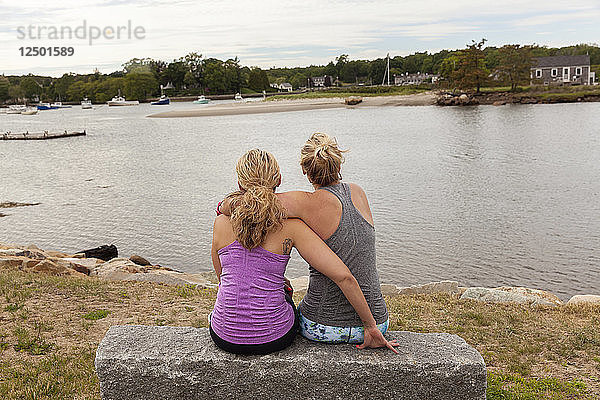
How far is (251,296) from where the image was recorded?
338cm

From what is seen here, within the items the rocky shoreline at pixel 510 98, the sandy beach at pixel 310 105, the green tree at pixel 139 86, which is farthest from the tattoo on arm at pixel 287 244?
the green tree at pixel 139 86

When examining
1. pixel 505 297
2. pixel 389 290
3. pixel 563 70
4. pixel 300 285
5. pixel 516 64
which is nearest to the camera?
pixel 505 297

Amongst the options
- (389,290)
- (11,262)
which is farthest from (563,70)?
(11,262)

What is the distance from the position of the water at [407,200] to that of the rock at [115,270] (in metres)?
2.14

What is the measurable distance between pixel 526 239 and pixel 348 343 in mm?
11408

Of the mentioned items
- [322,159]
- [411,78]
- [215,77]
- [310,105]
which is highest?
[215,77]

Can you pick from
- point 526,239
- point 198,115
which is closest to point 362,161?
point 526,239

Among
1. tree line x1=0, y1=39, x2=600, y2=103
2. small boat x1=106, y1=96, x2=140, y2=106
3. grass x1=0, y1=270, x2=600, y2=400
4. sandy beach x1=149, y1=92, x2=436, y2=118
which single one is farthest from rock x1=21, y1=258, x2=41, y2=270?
small boat x1=106, y1=96, x2=140, y2=106

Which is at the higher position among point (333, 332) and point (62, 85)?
point (62, 85)

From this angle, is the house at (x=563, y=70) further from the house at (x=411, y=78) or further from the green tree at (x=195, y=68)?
the green tree at (x=195, y=68)

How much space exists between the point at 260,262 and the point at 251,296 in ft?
0.72

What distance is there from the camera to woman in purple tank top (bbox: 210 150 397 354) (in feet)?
10.8

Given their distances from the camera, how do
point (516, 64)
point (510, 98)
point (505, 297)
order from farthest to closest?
point (516, 64) < point (510, 98) < point (505, 297)

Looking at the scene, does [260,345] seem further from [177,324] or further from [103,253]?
[103,253]
